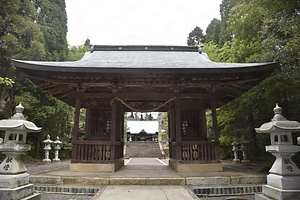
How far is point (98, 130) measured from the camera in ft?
29.9

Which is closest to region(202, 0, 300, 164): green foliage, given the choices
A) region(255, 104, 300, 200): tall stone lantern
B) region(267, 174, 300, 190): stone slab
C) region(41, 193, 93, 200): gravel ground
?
region(255, 104, 300, 200): tall stone lantern

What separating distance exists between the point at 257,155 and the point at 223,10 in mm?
14028

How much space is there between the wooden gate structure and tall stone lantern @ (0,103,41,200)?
2618 millimetres

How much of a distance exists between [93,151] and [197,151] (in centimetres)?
365

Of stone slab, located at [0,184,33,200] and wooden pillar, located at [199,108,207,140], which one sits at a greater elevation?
wooden pillar, located at [199,108,207,140]

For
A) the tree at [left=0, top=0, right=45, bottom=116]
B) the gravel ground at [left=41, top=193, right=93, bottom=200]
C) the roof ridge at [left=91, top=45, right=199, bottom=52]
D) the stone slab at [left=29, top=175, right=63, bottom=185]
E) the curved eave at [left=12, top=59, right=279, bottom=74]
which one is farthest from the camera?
the tree at [left=0, top=0, right=45, bottom=116]

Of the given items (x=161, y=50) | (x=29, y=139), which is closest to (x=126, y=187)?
(x=161, y=50)

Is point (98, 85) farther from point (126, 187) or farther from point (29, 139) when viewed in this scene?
point (29, 139)

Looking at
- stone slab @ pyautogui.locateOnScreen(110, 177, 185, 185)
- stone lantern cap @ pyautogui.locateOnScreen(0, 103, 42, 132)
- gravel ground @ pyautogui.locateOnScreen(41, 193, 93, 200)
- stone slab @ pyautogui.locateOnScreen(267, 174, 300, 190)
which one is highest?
stone lantern cap @ pyautogui.locateOnScreen(0, 103, 42, 132)

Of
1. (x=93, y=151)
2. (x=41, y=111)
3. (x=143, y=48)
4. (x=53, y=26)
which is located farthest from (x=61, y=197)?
(x=53, y=26)

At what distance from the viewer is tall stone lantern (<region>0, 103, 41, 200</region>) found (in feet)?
13.0

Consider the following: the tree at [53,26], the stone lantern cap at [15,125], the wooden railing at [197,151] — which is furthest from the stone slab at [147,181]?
the tree at [53,26]

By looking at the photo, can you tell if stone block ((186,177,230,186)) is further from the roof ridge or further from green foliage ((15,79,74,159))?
green foliage ((15,79,74,159))

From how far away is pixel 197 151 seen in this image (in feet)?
24.4
